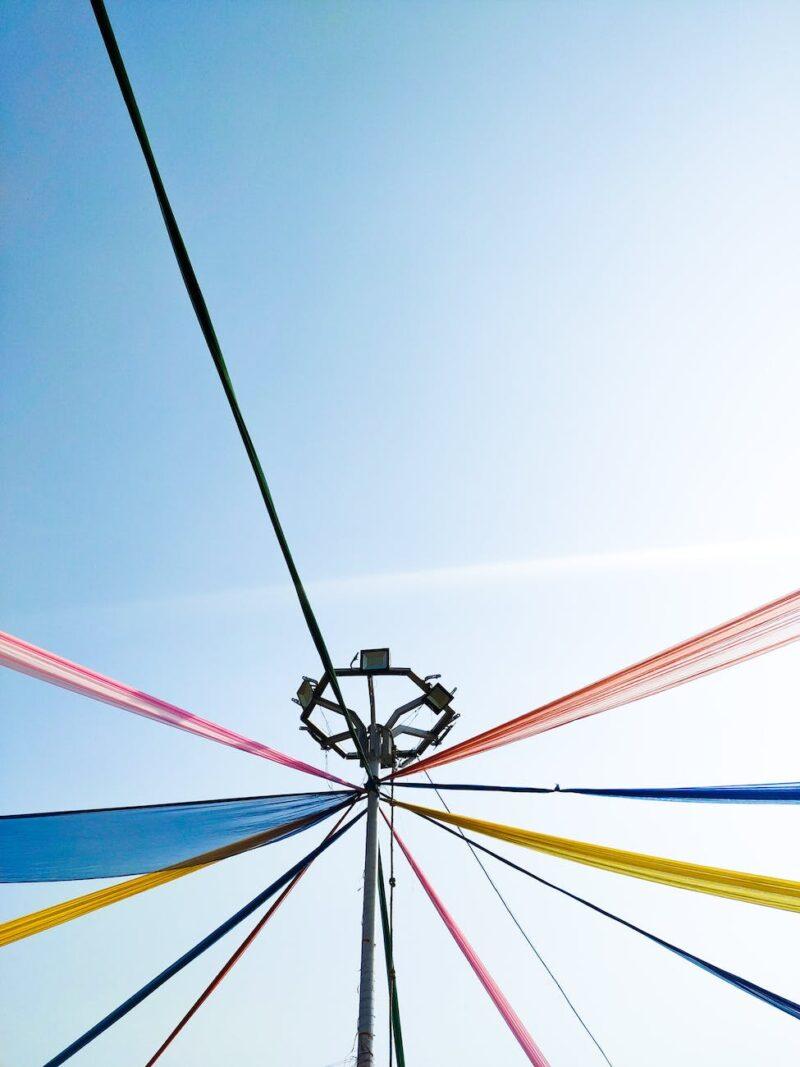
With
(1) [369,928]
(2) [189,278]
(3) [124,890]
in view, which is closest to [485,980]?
(1) [369,928]

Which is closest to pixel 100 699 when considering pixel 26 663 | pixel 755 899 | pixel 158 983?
pixel 26 663

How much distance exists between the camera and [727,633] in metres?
3.15

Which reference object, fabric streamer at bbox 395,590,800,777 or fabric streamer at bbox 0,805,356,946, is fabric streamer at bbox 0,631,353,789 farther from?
fabric streamer at bbox 395,590,800,777

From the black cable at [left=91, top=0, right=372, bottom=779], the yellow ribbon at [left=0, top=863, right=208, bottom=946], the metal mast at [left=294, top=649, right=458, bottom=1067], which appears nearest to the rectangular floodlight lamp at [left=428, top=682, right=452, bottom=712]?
the metal mast at [left=294, top=649, right=458, bottom=1067]

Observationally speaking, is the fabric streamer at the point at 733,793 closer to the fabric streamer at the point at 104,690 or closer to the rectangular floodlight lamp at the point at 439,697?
the rectangular floodlight lamp at the point at 439,697

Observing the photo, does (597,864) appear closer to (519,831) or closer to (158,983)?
(519,831)

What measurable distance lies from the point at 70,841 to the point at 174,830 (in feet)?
1.88

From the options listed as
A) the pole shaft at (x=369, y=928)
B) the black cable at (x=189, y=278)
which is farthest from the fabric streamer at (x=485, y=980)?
the black cable at (x=189, y=278)

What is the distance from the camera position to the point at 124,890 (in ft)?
14.4

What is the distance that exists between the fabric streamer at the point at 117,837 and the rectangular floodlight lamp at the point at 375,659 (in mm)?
1209

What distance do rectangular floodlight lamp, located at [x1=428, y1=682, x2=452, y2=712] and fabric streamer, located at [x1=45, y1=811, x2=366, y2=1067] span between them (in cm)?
96

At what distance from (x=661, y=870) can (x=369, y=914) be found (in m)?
1.84

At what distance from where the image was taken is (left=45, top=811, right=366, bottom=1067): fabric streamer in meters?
3.79

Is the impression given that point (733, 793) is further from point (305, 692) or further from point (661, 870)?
point (305, 692)
